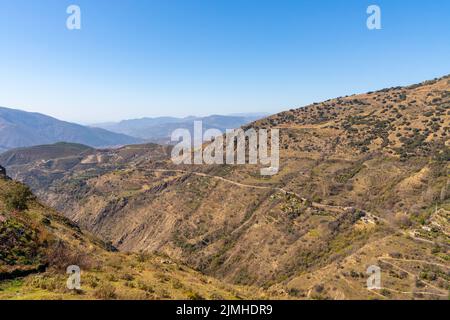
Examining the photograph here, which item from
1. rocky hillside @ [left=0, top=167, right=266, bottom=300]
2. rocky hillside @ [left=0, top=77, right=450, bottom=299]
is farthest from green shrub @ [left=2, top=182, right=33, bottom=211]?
rocky hillside @ [left=0, top=77, right=450, bottom=299]

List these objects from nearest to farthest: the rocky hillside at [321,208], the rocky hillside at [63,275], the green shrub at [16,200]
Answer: the rocky hillside at [63,275] < the green shrub at [16,200] < the rocky hillside at [321,208]

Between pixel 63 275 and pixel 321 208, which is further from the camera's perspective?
pixel 321 208

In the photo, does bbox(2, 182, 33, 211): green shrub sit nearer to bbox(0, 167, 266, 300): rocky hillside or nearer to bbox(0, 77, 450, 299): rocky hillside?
bbox(0, 167, 266, 300): rocky hillside

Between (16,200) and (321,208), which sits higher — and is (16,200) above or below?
above

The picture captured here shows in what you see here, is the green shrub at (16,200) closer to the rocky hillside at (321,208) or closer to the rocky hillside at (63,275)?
the rocky hillside at (63,275)

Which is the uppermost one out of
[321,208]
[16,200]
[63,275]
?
[16,200]

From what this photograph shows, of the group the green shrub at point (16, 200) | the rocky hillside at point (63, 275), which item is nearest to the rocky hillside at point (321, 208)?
the rocky hillside at point (63, 275)

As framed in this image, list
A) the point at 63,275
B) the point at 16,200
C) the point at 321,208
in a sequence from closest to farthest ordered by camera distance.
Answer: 1. the point at 63,275
2. the point at 16,200
3. the point at 321,208

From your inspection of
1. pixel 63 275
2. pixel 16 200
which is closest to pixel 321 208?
pixel 16 200

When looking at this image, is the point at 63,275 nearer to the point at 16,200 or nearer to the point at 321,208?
the point at 16,200
